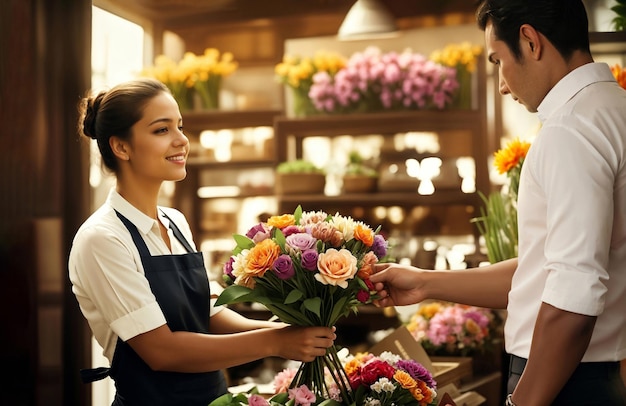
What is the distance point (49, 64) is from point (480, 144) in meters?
2.53

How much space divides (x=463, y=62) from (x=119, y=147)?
302 centimetres

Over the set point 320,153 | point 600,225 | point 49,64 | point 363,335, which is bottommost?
point 363,335

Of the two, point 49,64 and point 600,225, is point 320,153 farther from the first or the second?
point 600,225

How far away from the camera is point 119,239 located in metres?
2.01

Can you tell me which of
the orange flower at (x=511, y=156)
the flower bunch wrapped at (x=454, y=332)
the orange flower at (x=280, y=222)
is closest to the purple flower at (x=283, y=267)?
the orange flower at (x=280, y=222)

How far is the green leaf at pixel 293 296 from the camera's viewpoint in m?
1.70

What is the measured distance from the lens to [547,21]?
1.56m

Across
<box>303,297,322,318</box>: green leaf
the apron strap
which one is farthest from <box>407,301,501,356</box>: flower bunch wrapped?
<box>303,297,322,318</box>: green leaf

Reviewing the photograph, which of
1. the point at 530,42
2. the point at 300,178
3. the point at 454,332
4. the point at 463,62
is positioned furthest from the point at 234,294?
the point at 463,62

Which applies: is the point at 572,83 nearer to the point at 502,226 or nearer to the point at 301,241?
the point at 301,241

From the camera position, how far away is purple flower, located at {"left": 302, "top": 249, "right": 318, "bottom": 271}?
1.68 m

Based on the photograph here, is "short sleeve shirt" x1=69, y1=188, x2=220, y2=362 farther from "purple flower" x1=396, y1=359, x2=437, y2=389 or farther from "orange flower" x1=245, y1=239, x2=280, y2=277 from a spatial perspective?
"purple flower" x1=396, y1=359, x2=437, y2=389

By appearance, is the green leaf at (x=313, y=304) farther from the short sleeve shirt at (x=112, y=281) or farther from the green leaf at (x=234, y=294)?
the short sleeve shirt at (x=112, y=281)

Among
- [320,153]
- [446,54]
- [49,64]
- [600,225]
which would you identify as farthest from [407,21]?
[600,225]
